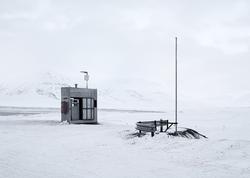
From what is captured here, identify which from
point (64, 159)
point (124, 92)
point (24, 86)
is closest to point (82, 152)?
point (64, 159)

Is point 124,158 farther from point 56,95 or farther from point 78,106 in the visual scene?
point 56,95

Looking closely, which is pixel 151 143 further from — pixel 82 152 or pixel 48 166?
pixel 48 166

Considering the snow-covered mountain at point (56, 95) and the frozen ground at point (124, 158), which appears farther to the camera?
the snow-covered mountain at point (56, 95)

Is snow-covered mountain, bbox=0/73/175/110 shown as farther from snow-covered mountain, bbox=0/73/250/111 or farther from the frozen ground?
the frozen ground

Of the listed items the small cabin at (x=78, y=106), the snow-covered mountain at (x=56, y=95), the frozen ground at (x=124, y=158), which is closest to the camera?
the frozen ground at (x=124, y=158)

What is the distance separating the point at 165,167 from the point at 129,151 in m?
3.75

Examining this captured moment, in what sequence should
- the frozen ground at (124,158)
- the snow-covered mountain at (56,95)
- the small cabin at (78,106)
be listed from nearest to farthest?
1. the frozen ground at (124,158)
2. the small cabin at (78,106)
3. the snow-covered mountain at (56,95)

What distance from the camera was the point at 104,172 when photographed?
35.4 ft

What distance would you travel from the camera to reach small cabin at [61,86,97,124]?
3184cm

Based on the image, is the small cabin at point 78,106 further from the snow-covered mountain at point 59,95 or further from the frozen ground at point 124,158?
the snow-covered mountain at point 59,95

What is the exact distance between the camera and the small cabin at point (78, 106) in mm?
31844

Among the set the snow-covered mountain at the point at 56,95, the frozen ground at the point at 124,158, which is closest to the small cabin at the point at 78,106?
the frozen ground at the point at 124,158

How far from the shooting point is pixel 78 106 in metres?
32.7

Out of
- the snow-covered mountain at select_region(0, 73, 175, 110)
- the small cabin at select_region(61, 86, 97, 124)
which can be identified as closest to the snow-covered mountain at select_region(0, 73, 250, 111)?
the snow-covered mountain at select_region(0, 73, 175, 110)
